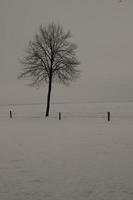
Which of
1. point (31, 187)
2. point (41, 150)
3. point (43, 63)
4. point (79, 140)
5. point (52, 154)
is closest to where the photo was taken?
point (31, 187)

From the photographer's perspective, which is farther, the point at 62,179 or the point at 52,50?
the point at 52,50

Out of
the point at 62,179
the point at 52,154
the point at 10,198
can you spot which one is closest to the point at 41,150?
the point at 52,154

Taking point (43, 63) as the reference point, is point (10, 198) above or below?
below

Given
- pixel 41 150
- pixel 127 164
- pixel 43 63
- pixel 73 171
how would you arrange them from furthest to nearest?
pixel 43 63 → pixel 41 150 → pixel 127 164 → pixel 73 171

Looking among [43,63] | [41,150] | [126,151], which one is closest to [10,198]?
[41,150]

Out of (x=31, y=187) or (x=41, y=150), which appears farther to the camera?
(x=41, y=150)

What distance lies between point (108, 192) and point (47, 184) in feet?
5.52

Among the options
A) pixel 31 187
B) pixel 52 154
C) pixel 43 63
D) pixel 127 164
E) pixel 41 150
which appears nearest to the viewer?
pixel 31 187

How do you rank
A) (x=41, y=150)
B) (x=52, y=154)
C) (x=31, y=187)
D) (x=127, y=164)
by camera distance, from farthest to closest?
1. (x=41, y=150)
2. (x=52, y=154)
3. (x=127, y=164)
4. (x=31, y=187)

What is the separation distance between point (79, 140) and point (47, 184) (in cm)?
696

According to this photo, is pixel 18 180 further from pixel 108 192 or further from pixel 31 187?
pixel 108 192

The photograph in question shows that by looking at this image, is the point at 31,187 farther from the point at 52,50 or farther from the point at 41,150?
the point at 52,50

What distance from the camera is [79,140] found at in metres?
13.5

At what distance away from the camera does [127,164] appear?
27.5 ft
